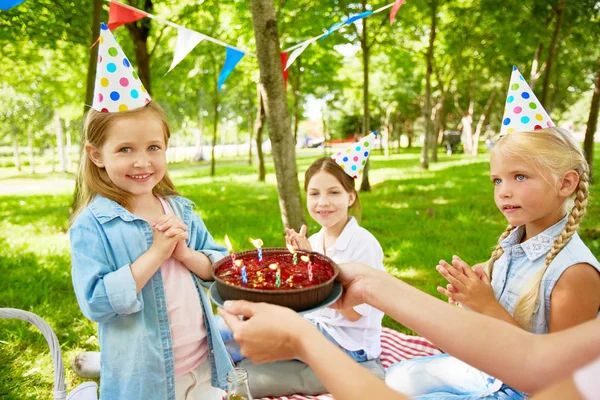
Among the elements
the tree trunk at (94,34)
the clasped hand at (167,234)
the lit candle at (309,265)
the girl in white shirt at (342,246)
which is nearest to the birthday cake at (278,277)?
the lit candle at (309,265)

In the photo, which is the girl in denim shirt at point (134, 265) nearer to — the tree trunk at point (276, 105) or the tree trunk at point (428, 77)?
the tree trunk at point (276, 105)

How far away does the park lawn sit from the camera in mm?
3494

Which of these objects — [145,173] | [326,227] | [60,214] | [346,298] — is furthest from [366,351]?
[60,214]

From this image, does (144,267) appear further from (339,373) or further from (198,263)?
(339,373)

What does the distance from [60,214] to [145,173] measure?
27.4ft

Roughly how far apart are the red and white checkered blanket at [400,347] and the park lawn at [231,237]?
12.6 inches

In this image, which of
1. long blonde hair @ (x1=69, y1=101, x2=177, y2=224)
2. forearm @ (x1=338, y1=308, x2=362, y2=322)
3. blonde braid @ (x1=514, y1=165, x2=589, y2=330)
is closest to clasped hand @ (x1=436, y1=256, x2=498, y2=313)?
blonde braid @ (x1=514, y1=165, x2=589, y2=330)

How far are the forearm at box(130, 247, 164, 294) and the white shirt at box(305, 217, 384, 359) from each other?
1.58m

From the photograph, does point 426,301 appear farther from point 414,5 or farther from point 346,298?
point 414,5

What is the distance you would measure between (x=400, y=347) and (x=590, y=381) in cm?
303

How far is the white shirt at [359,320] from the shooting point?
308 cm

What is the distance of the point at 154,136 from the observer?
2.02 meters

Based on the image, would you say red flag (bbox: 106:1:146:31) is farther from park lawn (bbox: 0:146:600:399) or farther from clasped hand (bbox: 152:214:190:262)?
clasped hand (bbox: 152:214:190:262)

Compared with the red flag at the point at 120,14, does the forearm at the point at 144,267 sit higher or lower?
lower
